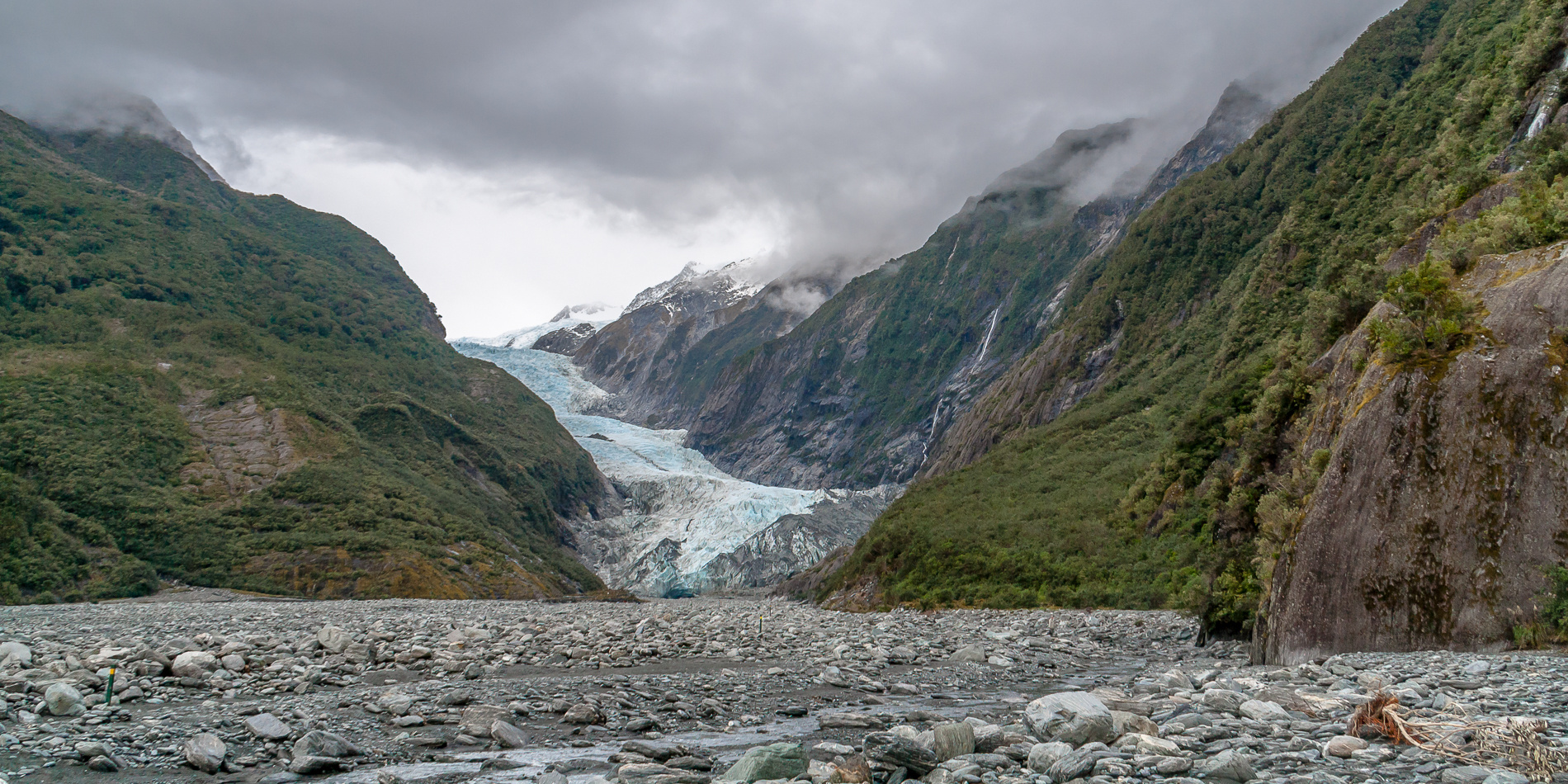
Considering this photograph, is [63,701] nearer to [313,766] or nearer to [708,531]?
[313,766]

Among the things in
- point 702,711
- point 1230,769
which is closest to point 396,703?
point 702,711

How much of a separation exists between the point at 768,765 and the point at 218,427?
75500mm

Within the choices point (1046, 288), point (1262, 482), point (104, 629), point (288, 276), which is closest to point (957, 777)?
point (1262, 482)

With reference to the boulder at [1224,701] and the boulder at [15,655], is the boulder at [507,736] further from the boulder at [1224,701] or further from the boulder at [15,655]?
the boulder at [1224,701]

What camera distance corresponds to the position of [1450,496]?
33.5ft

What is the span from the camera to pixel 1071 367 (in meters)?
83.2

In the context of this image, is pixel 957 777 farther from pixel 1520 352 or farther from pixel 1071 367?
pixel 1071 367

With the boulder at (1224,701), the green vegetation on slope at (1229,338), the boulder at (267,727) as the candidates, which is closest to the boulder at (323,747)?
the boulder at (267,727)

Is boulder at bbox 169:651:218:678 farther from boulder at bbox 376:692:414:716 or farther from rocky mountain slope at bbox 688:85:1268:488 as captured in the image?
rocky mountain slope at bbox 688:85:1268:488

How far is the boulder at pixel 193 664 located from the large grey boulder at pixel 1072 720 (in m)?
11.8

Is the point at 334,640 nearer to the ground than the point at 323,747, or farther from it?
nearer to the ground

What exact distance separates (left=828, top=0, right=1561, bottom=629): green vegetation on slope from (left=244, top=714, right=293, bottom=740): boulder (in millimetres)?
16690

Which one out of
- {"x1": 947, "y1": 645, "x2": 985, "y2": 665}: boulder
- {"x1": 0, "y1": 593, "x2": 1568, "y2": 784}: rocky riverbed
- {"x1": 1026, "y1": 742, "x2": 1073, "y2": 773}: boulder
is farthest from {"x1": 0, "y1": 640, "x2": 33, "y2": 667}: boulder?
{"x1": 947, "y1": 645, "x2": 985, "y2": 665}: boulder

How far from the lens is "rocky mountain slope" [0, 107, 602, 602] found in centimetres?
5078
